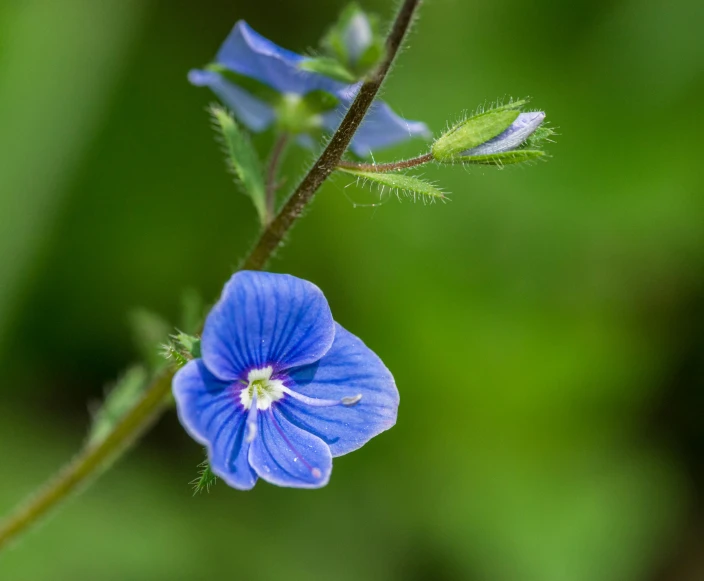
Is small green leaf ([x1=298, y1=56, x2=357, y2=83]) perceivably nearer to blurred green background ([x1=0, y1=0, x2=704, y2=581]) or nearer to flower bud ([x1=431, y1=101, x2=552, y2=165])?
flower bud ([x1=431, y1=101, x2=552, y2=165])

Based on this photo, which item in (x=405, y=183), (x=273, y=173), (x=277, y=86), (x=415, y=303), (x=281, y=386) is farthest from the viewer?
(x=415, y=303)

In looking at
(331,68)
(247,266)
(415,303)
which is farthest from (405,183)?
(415,303)

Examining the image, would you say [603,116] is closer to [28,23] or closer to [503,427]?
[503,427]

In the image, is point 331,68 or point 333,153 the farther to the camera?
point 333,153

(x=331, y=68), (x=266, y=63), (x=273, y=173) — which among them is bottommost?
(x=273, y=173)

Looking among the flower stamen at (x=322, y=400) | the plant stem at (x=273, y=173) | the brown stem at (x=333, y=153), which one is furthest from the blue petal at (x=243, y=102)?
the flower stamen at (x=322, y=400)

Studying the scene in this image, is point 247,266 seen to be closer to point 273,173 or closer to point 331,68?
point 273,173
